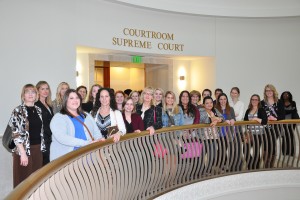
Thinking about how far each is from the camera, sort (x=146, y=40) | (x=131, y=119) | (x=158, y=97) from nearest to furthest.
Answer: (x=131, y=119)
(x=158, y=97)
(x=146, y=40)

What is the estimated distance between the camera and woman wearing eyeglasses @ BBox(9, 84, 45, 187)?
4.16 metres

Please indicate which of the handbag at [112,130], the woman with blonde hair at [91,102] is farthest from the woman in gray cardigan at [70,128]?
the woman with blonde hair at [91,102]

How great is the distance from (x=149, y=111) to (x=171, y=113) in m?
0.55

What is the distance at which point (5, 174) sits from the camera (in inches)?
215

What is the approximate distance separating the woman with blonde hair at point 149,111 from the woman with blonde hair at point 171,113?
24 centimetres

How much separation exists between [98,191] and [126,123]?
1.47 meters

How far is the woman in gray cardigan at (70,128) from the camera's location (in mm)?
3545

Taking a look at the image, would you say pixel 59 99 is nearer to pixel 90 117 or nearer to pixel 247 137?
pixel 90 117

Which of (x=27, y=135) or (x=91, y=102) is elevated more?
(x=91, y=102)

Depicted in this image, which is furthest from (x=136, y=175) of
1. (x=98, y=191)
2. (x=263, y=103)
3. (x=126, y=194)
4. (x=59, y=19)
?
(x=59, y=19)

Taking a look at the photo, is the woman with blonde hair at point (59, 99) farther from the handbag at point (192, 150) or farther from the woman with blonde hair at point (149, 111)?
the handbag at point (192, 150)

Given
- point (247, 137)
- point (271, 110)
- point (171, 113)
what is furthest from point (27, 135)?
point (271, 110)

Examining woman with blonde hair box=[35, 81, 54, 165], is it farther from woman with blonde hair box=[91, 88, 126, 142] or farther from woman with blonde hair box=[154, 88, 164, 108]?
woman with blonde hair box=[154, 88, 164, 108]

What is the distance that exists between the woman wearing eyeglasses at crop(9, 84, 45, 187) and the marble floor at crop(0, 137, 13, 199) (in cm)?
61
